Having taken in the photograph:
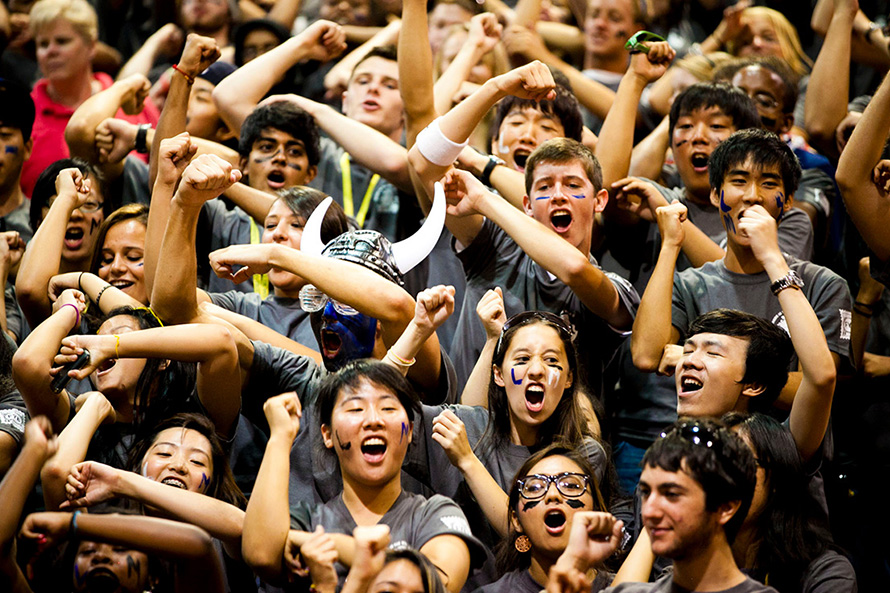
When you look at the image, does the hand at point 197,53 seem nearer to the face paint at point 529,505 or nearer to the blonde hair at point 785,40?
the face paint at point 529,505

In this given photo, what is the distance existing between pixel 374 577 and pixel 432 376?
111 cm

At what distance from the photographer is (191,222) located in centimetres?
380

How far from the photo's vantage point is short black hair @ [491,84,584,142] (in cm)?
511

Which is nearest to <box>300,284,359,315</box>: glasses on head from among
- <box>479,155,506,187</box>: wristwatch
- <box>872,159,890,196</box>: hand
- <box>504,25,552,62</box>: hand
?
<box>479,155,506,187</box>: wristwatch

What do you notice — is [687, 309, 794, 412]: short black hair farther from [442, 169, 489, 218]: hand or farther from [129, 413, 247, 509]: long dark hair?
[129, 413, 247, 509]: long dark hair

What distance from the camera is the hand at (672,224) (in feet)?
13.5

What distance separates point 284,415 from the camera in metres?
3.33

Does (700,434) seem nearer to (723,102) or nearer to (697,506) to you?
(697,506)

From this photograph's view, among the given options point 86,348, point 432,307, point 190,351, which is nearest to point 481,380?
point 432,307

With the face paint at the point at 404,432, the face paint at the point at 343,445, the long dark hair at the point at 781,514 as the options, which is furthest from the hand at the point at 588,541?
the face paint at the point at 343,445

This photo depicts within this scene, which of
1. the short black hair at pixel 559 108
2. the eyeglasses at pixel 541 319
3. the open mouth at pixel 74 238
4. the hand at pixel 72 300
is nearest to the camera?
the eyeglasses at pixel 541 319

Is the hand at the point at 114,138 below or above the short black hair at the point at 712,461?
above

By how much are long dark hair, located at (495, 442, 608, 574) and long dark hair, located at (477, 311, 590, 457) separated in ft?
0.65

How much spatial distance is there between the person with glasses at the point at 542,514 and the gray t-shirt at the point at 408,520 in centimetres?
15
